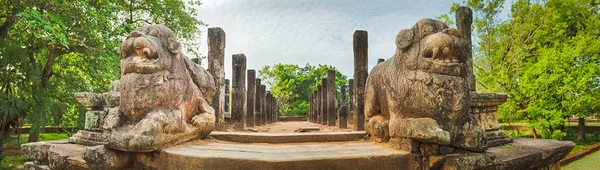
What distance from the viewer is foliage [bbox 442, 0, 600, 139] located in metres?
8.23

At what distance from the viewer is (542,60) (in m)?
8.36

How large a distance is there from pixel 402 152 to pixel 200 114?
2.12 meters

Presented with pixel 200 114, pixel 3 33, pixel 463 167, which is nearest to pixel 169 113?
pixel 200 114

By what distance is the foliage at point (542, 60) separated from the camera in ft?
27.0

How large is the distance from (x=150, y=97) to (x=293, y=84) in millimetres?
23528

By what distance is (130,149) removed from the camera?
2.64 meters

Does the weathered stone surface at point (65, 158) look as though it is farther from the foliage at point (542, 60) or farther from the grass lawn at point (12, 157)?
the foliage at point (542, 60)

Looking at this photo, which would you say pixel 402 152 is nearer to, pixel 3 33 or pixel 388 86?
pixel 388 86

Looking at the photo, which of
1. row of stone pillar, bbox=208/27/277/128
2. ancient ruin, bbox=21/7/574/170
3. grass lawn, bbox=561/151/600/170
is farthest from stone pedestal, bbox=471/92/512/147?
grass lawn, bbox=561/151/600/170

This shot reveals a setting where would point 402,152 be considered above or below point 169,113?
below

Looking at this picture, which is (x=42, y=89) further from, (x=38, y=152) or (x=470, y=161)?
(x=470, y=161)

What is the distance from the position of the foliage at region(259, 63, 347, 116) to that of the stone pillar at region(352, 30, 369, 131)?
64.9 feet

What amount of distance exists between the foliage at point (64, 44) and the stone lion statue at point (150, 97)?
4.30 m

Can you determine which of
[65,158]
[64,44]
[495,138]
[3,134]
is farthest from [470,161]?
[3,134]
